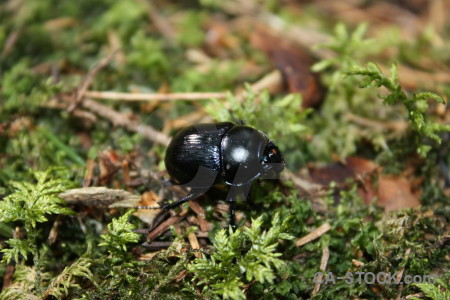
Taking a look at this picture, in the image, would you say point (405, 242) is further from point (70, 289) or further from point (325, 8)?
point (325, 8)

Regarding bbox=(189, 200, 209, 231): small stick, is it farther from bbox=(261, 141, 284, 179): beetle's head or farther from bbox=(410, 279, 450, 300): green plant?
bbox=(410, 279, 450, 300): green plant

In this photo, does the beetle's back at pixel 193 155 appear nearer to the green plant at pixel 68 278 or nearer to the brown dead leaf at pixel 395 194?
the green plant at pixel 68 278

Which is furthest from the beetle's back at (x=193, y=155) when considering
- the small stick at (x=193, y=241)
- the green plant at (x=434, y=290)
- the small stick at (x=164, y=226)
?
the green plant at (x=434, y=290)

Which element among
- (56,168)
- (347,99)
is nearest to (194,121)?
(56,168)

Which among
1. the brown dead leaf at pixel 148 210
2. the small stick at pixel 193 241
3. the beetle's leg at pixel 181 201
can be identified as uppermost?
the beetle's leg at pixel 181 201

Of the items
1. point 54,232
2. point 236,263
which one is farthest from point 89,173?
point 236,263

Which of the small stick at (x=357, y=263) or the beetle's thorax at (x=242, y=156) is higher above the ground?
the beetle's thorax at (x=242, y=156)
